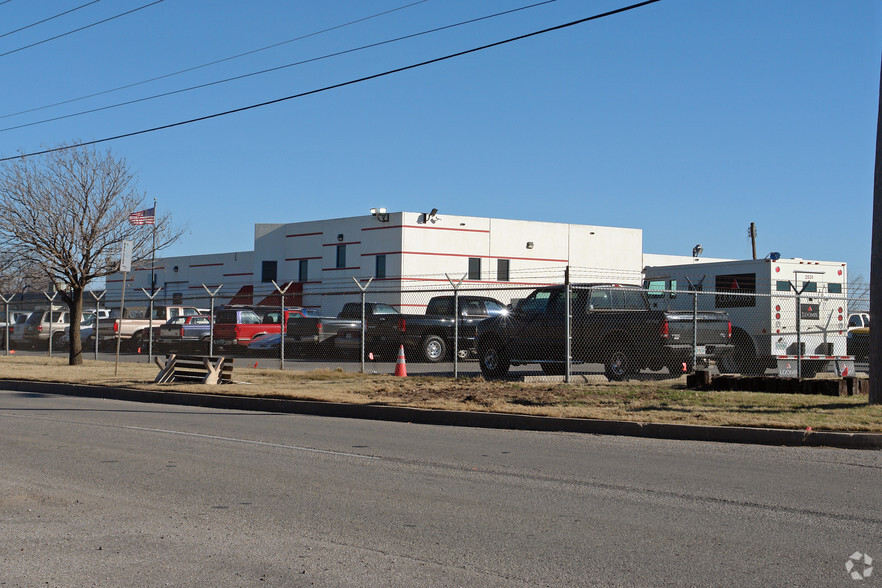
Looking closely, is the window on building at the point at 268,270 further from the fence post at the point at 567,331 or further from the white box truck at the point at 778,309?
the fence post at the point at 567,331

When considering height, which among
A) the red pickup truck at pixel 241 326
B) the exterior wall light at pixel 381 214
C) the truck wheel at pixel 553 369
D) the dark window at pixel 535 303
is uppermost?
the exterior wall light at pixel 381 214

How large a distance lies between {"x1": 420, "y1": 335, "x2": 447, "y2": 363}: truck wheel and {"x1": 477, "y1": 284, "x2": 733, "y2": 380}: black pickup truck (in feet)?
18.3

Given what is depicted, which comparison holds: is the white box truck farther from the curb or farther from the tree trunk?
the tree trunk

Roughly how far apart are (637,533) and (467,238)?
43.4 meters

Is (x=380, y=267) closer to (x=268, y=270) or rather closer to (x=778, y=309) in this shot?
(x=268, y=270)

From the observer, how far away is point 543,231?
2003 inches

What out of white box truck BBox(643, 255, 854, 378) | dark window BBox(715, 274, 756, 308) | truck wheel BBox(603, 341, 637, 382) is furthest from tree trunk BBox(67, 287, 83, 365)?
dark window BBox(715, 274, 756, 308)

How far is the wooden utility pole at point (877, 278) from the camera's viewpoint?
1279cm

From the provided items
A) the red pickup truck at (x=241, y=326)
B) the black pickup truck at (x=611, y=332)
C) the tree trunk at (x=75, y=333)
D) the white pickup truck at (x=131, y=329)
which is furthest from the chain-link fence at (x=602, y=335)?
the white pickup truck at (x=131, y=329)

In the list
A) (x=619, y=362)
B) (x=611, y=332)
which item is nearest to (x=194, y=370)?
(x=611, y=332)

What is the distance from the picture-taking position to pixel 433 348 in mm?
24969

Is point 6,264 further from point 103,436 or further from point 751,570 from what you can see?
point 751,570

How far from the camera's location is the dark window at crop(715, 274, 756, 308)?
838 inches

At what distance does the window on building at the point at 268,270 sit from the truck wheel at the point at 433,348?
31.1 metres
